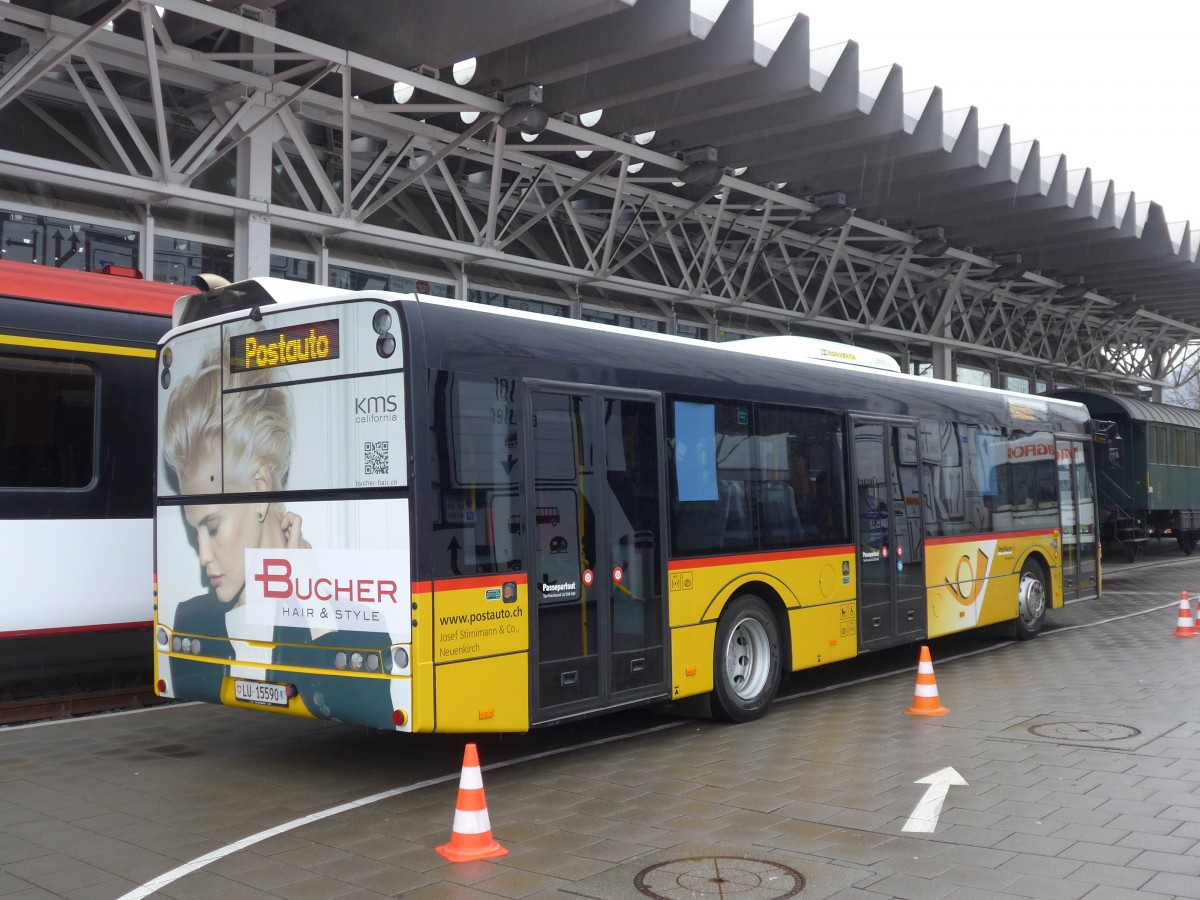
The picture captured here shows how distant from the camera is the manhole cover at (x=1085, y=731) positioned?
7831 mm

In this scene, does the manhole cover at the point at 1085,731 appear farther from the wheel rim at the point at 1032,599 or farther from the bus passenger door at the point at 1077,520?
the bus passenger door at the point at 1077,520

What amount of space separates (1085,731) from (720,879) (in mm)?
4158

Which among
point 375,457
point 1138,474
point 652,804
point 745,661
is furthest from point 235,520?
point 1138,474

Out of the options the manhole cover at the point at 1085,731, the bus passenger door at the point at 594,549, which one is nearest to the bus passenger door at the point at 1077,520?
the manhole cover at the point at 1085,731

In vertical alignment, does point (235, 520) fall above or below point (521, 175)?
below

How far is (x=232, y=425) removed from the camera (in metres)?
7.28

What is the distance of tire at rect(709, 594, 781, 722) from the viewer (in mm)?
8573

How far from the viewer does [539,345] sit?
285 inches

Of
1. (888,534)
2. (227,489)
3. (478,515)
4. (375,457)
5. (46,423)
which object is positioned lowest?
(888,534)

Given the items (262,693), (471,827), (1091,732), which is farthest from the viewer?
(1091,732)

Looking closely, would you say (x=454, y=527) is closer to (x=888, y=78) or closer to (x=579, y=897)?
(x=579, y=897)

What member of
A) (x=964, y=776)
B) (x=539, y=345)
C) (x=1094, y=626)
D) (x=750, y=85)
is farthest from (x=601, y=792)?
(x=750, y=85)

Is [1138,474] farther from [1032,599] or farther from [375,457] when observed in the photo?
[375,457]

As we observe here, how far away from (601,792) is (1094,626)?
32.9 ft
